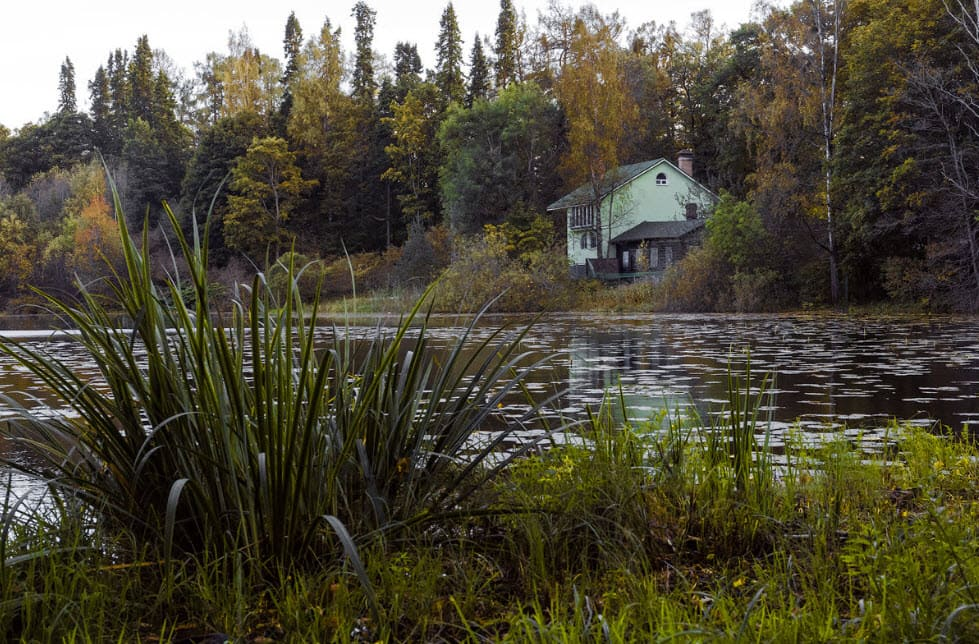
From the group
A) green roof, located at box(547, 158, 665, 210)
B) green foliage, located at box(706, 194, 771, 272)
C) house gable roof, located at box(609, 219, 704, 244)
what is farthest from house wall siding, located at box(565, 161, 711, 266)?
green foliage, located at box(706, 194, 771, 272)

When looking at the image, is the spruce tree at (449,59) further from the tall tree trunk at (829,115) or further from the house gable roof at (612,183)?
the tall tree trunk at (829,115)

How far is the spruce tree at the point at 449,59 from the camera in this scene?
6278cm

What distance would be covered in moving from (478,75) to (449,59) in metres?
2.24

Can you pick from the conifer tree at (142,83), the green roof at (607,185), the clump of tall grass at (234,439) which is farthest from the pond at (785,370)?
the conifer tree at (142,83)

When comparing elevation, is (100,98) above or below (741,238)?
above

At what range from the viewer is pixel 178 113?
262 feet

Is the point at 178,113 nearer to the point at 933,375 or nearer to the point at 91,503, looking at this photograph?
the point at 933,375

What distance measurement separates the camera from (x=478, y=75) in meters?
64.7

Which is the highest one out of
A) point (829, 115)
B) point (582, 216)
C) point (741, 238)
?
point (829, 115)

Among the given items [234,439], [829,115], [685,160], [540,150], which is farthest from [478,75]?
[234,439]

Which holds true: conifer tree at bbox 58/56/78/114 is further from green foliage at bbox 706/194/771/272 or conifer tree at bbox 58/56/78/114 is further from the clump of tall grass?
the clump of tall grass

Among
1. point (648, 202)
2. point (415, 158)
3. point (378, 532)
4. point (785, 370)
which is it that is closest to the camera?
point (378, 532)

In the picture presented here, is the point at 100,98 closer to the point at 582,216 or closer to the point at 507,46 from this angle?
the point at 507,46

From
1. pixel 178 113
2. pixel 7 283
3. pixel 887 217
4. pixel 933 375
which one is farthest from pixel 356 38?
pixel 933 375
